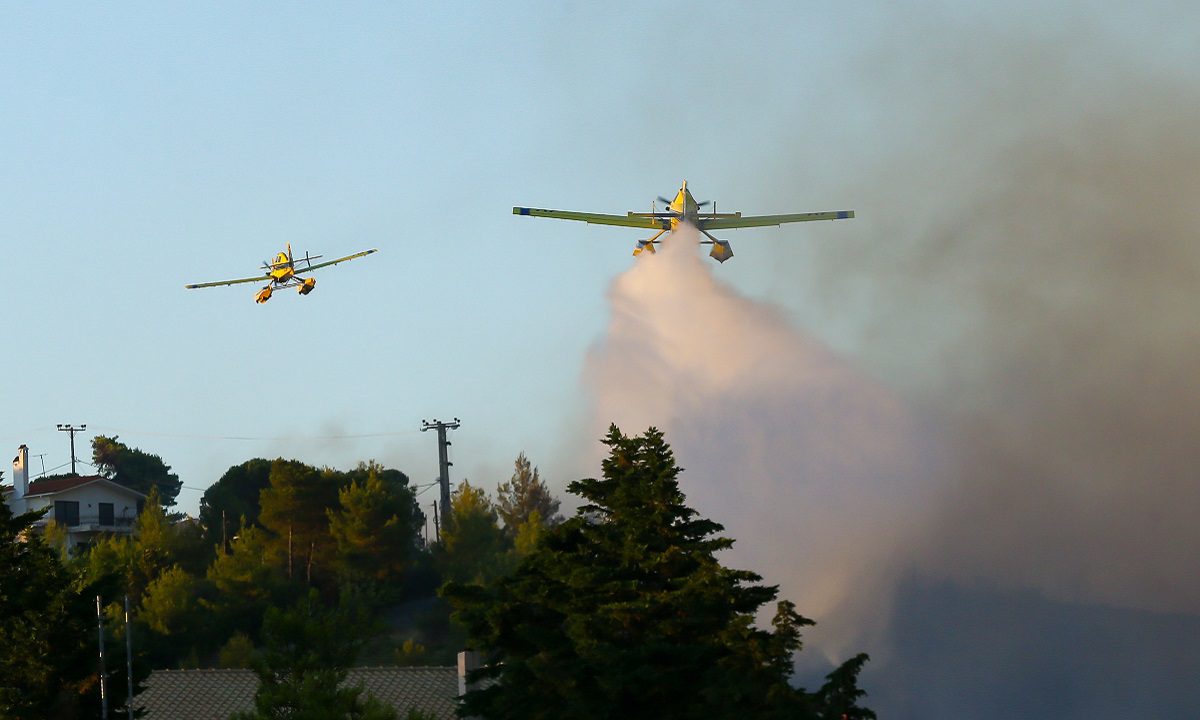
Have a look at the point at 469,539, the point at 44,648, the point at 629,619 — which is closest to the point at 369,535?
the point at 469,539

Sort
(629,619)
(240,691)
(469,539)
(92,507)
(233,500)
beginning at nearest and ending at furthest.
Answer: (629,619), (240,691), (469,539), (92,507), (233,500)

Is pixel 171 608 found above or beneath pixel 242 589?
beneath

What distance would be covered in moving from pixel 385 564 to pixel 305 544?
909 centimetres

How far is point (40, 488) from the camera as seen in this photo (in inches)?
6718

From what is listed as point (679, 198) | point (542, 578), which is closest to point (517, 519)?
point (679, 198)

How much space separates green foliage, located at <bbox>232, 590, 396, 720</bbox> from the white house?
9459 cm

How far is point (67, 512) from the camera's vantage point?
168 metres

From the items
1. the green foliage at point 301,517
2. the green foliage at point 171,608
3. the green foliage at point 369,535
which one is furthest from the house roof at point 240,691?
the green foliage at point 301,517

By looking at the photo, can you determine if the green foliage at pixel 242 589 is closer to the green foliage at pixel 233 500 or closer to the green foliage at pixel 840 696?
the green foliage at pixel 233 500

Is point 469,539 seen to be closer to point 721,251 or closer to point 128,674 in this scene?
point 721,251

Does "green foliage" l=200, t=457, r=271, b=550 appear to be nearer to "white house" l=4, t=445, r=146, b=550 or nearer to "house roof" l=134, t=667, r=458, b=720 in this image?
"white house" l=4, t=445, r=146, b=550

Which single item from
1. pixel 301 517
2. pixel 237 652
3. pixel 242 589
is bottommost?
pixel 237 652

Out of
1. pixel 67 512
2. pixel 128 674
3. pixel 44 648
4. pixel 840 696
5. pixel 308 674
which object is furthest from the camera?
pixel 67 512

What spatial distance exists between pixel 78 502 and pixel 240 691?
83285 mm
